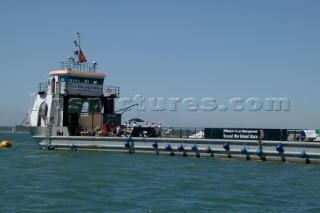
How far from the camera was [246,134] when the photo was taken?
26.4 meters

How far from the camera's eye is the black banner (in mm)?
25531

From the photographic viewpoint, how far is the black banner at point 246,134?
2553 centimetres

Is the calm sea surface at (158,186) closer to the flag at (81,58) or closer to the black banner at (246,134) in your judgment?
the black banner at (246,134)

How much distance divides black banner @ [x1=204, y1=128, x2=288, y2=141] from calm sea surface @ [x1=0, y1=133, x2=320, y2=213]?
149 cm

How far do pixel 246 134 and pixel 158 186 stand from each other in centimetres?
1029

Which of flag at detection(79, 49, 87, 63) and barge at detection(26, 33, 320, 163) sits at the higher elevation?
→ flag at detection(79, 49, 87, 63)

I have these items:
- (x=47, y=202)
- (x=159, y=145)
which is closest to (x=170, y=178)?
(x=47, y=202)

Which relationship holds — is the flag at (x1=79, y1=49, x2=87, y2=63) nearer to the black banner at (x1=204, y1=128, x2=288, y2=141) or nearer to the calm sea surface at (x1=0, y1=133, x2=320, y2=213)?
the calm sea surface at (x1=0, y1=133, x2=320, y2=213)

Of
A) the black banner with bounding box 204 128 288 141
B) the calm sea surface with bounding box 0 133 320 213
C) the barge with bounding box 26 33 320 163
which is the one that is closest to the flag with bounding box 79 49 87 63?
the barge with bounding box 26 33 320 163

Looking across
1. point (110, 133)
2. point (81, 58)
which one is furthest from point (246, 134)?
point (81, 58)

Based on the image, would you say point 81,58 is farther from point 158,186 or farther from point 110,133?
point 158,186

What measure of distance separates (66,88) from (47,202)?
20.6 metres

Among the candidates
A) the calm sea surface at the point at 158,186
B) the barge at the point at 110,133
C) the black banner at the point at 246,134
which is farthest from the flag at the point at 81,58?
the black banner at the point at 246,134

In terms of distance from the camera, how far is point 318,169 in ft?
73.9
